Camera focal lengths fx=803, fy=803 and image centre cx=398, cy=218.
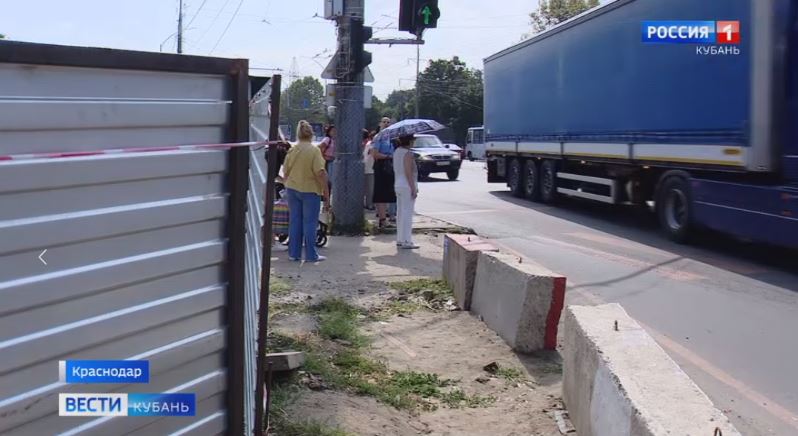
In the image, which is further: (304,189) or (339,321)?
(304,189)

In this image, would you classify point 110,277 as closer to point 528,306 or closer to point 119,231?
point 119,231

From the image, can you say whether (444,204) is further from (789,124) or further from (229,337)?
(229,337)

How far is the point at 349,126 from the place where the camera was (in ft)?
42.4

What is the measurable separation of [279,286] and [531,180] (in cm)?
1203

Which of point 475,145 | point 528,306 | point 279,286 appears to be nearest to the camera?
point 528,306

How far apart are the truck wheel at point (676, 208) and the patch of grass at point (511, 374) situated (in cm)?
646

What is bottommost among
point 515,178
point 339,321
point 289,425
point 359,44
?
point 289,425

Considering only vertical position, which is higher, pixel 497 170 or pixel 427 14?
pixel 427 14

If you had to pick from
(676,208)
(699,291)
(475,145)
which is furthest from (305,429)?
(475,145)

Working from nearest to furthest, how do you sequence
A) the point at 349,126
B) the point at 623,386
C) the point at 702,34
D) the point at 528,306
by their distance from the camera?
the point at 623,386 < the point at 528,306 < the point at 702,34 < the point at 349,126

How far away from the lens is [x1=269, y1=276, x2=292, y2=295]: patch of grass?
7.88m

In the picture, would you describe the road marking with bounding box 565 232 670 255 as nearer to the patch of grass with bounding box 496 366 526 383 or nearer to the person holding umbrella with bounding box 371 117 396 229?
the person holding umbrella with bounding box 371 117 396 229
